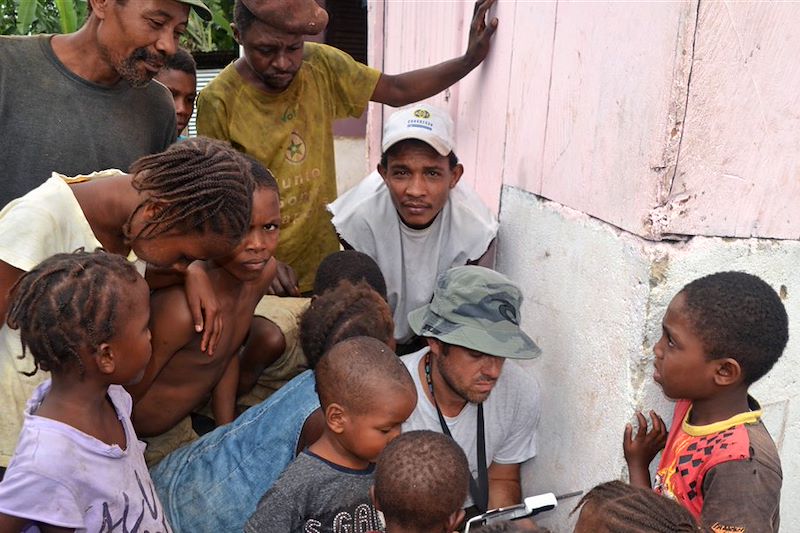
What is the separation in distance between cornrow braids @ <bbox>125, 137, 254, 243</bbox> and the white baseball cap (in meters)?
0.93

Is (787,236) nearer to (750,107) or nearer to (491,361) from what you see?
(750,107)

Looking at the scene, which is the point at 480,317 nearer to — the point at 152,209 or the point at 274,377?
the point at 274,377

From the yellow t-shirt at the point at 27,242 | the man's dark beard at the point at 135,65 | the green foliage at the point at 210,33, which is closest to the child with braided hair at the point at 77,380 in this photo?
the yellow t-shirt at the point at 27,242

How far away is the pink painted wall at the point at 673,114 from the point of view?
1796mm

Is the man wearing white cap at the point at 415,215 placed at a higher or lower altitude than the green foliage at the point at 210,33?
lower

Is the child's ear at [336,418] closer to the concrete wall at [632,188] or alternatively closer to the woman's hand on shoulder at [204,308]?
the woman's hand on shoulder at [204,308]

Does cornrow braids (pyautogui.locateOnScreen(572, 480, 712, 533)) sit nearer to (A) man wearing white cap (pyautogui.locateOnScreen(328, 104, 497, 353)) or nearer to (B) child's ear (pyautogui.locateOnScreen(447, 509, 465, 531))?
(B) child's ear (pyautogui.locateOnScreen(447, 509, 465, 531))

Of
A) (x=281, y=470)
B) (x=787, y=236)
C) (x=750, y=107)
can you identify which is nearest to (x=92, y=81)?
(x=281, y=470)

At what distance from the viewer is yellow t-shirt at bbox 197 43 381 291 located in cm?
304

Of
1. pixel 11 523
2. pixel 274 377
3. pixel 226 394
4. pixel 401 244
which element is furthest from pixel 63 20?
pixel 11 523

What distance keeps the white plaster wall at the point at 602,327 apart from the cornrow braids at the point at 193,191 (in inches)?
39.0

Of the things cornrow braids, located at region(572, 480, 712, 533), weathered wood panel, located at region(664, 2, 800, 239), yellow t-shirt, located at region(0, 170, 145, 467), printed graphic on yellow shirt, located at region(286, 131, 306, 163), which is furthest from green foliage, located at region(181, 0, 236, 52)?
cornrow braids, located at region(572, 480, 712, 533)

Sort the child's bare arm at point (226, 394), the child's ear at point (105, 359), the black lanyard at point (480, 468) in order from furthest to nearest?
1. the child's bare arm at point (226, 394)
2. the black lanyard at point (480, 468)
3. the child's ear at point (105, 359)

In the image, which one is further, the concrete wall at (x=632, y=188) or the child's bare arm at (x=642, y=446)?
the child's bare arm at (x=642, y=446)
